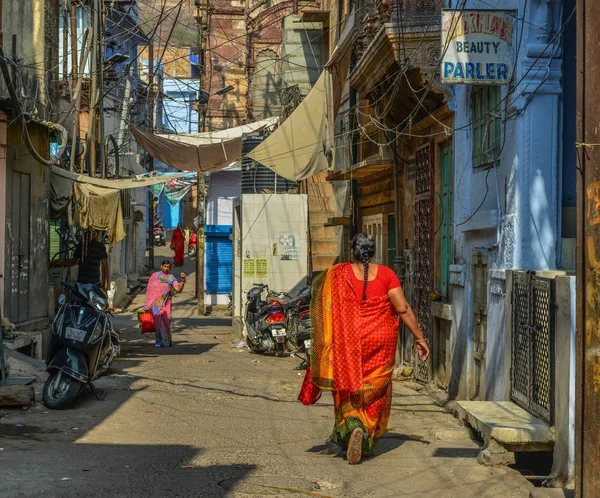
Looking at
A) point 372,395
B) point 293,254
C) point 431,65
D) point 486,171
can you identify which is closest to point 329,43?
point 293,254

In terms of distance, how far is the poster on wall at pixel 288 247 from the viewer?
742 inches

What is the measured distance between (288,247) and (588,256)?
46.0ft

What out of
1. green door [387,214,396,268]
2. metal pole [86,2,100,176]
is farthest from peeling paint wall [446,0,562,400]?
metal pole [86,2,100,176]

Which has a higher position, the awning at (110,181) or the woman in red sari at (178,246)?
the awning at (110,181)

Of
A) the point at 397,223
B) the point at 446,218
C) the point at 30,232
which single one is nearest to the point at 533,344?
the point at 446,218

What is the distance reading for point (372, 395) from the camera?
7.16 m

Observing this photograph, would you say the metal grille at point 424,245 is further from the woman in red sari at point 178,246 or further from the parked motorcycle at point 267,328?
the woman in red sari at point 178,246

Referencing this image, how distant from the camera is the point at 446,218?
36.8ft

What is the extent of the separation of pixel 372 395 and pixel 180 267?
103ft

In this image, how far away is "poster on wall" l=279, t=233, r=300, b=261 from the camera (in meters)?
18.8

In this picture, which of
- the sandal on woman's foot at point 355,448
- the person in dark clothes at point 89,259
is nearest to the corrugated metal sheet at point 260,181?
the person in dark clothes at point 89,259

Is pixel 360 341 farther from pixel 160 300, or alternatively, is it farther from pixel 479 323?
pixel 160 300

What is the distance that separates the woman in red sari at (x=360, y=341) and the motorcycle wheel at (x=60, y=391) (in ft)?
9.32

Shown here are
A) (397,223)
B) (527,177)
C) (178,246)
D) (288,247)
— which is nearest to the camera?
(527,177)
